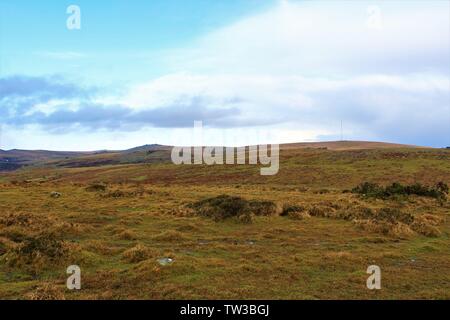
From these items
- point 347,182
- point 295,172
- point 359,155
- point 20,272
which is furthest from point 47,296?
point 359,155

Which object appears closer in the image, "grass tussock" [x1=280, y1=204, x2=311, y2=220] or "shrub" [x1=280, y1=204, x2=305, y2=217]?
"grass tussock" [x1=280, y1=204, x2=311, y2=220]

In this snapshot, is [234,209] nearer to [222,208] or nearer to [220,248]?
[222,208]

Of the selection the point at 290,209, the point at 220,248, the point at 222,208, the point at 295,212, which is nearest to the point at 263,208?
the point at 290,209

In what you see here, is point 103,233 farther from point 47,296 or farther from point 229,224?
point 47,296

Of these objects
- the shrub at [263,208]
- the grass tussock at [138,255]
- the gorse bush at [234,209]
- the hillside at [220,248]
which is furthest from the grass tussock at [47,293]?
the shrub at [263,208]

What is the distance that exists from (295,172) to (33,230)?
172 ft

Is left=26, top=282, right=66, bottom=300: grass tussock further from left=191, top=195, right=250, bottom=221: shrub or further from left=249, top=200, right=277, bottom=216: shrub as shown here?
left=249, top=200, right=277, bottom=216: shrub

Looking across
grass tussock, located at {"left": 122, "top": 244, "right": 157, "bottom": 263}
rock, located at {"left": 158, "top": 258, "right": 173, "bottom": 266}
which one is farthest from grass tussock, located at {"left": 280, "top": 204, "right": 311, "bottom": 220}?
rock, located at {"left": 158, "top": 258, "right": 173, "bottom": 266}

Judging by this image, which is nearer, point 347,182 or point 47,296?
point 47,296

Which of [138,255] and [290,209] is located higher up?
[290,209]

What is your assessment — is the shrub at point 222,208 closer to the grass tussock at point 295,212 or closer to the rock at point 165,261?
the grass tussock at point 295,212

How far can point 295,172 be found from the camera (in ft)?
224
